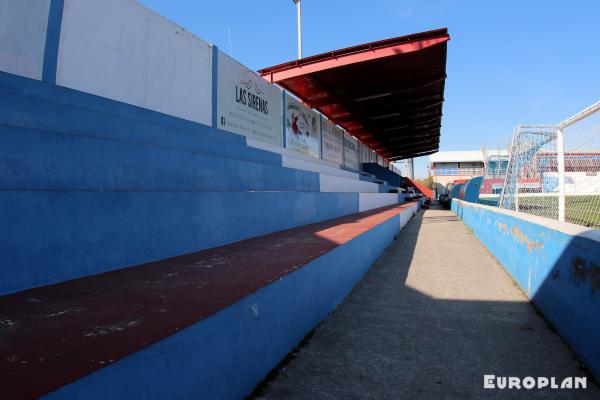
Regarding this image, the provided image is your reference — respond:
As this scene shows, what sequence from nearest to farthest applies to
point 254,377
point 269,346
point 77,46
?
point 254,377
point 269,346
point 77,46

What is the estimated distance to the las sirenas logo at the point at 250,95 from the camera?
9384 mm

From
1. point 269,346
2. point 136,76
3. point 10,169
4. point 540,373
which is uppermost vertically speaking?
point 136,76

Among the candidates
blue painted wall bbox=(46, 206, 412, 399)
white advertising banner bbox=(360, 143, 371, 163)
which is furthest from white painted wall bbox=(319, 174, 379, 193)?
white advertising banner bbox=(360, 143, 371, 163)

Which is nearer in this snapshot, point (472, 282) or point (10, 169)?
point (10, 169)

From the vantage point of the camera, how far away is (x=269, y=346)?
259 cm

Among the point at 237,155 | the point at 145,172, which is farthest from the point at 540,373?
the point at 237,155

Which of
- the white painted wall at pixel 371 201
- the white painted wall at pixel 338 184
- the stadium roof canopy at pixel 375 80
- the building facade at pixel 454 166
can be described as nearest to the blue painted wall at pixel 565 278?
the white painted wall at pixel 338 184

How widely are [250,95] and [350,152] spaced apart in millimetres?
13290

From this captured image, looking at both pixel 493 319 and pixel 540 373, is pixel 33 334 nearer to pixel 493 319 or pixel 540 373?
pixel 540 373

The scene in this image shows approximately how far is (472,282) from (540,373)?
2.98 metres

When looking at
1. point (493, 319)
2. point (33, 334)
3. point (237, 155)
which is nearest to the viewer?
point (33, 334)

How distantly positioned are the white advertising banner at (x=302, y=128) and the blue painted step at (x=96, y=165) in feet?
24.1

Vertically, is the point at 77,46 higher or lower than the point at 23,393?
higher


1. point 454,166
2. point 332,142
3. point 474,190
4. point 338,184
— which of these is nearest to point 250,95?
point 338,184
